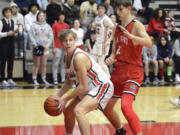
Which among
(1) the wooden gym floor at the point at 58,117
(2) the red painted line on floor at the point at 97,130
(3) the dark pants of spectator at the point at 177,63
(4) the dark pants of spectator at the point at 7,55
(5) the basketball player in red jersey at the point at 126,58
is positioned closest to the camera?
(5) the basketball player in red jersey at the point at 126,58

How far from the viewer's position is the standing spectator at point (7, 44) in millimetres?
9633

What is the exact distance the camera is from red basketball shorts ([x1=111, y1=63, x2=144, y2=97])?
4.38m

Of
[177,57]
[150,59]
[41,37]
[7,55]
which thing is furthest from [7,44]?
[177,57]

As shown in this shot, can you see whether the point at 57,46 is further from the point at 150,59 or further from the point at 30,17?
the point at 150,59

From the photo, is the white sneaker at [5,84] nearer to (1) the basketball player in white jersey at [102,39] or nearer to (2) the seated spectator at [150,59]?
(1) the basketball player in white jersey at [102,39]

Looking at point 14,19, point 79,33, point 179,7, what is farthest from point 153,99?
point 179,7

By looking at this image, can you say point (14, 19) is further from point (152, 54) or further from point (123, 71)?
point (123, 71)

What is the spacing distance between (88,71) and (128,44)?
1.80ft

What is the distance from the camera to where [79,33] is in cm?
1010

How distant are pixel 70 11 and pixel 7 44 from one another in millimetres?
2322

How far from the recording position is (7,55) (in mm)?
9852

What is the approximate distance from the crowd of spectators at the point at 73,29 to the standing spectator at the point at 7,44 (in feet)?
0.08

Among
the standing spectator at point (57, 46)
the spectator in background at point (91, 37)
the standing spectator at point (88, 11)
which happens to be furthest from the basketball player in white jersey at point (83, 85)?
the standing spectator at point (88, 11)

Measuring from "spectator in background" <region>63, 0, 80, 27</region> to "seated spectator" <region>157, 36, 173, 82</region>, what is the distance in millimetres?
2434
